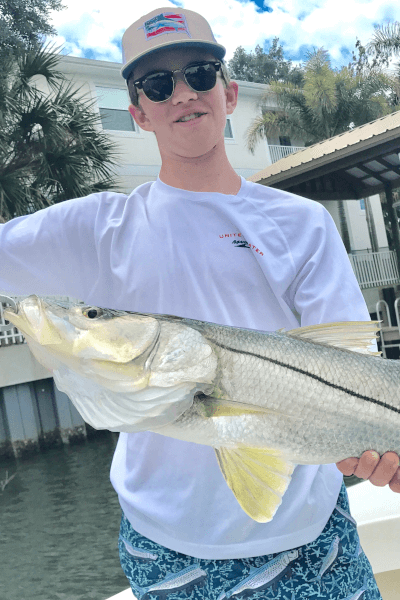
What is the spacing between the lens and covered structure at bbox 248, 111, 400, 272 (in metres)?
12.9

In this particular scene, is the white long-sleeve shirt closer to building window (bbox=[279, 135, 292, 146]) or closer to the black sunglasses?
the black sunglasses

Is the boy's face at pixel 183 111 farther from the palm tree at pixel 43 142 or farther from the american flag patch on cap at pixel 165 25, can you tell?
the palm tree at pixel 43 142

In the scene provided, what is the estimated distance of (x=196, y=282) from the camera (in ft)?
5.22

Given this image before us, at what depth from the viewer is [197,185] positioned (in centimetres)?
174

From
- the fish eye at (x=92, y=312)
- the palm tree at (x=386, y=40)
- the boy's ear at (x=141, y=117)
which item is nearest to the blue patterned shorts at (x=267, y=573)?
the fish eye at (x=92, y=312)

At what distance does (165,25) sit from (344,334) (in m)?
0.99

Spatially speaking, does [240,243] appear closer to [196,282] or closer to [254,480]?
[196,282]

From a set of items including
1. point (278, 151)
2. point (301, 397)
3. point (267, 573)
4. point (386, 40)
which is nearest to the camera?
point (301, 397)

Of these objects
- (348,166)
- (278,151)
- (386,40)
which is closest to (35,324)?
(348,166)

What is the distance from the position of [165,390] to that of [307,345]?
36cm

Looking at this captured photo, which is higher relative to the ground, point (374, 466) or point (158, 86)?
point (158, 86)

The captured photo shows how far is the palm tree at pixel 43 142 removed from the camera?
447 inches

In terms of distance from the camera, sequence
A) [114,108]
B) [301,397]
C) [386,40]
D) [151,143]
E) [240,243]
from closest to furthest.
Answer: [301,397], [240,243], [114,108], [151,143], [386,40]

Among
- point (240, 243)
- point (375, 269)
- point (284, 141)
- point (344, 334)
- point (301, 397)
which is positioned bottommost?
point (375, 269)
